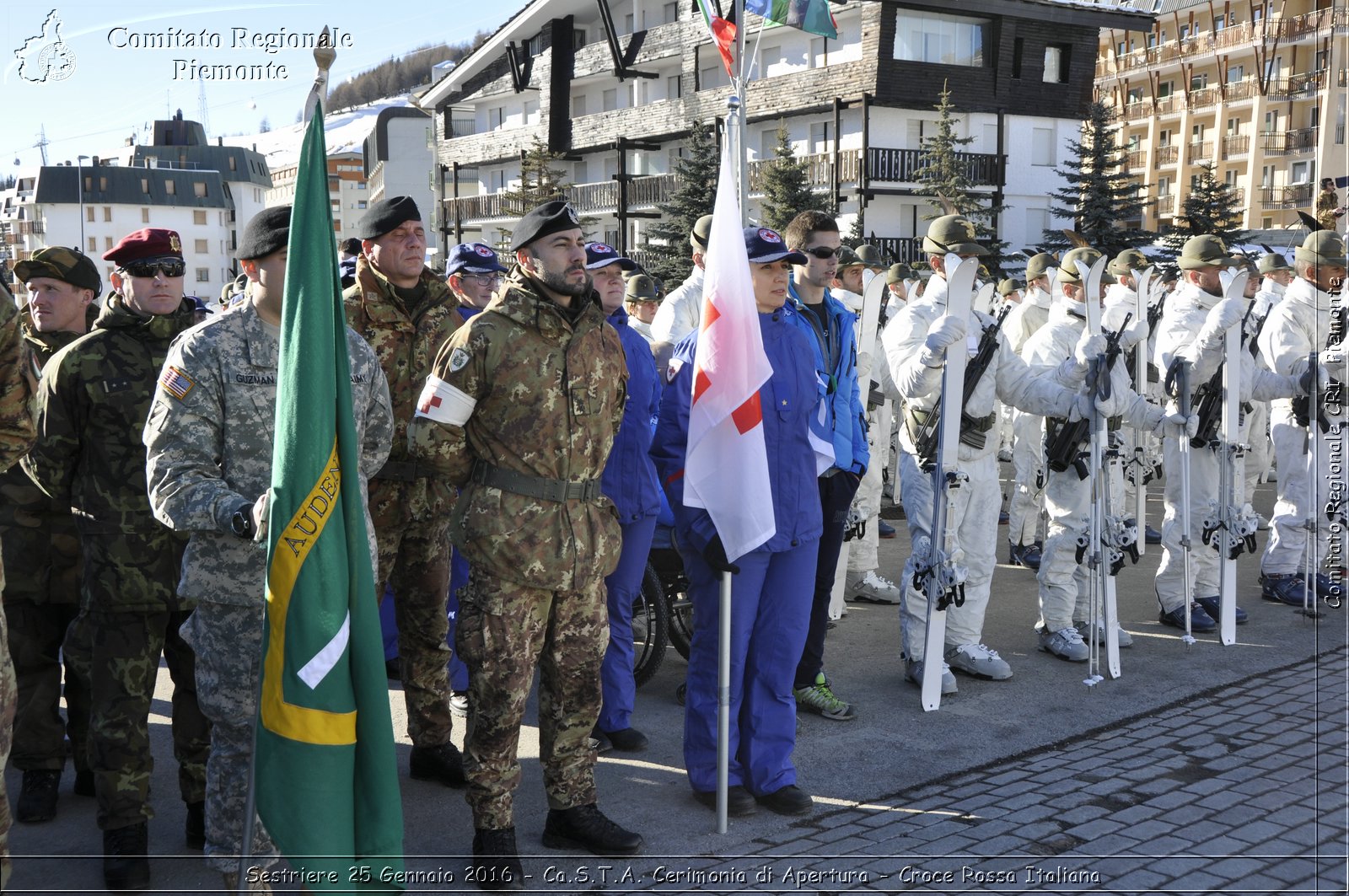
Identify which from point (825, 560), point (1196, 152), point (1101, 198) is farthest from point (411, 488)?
point (1196, 152)

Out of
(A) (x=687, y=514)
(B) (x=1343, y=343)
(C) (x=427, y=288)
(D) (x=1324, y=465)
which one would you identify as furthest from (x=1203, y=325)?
(C) (x=427, y=288)

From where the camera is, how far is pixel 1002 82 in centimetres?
3872

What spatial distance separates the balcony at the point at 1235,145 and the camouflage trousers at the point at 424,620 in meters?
58.7

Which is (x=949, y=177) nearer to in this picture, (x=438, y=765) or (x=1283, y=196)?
(x=1283, y=196)

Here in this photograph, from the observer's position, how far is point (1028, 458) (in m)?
10.8

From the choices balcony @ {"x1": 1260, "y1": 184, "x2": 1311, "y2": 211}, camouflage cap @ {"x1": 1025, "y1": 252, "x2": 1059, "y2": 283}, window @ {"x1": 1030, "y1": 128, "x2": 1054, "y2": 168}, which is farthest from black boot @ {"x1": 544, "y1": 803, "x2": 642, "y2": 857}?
balcony @ {"x1": 1260, "y1": 184, "x2": 1311, "y2": 211}

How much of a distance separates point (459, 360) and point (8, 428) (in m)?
1.49

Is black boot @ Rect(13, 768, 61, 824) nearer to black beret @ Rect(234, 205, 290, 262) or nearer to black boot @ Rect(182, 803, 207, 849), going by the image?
black boot @ Rect(182, 803, 207, 849)

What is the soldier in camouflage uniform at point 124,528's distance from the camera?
454 cm

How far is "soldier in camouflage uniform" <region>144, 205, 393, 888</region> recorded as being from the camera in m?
3.93

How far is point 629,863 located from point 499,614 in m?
1.08

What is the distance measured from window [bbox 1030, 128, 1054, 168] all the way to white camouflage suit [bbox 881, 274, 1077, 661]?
3549 cm

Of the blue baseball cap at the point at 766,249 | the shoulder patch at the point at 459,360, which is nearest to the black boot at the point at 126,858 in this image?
the shoulder patch at the point at 459,360

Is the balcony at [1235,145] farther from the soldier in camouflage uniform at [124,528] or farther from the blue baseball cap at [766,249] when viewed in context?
the soldier in camouflage uniform at [124,528]
